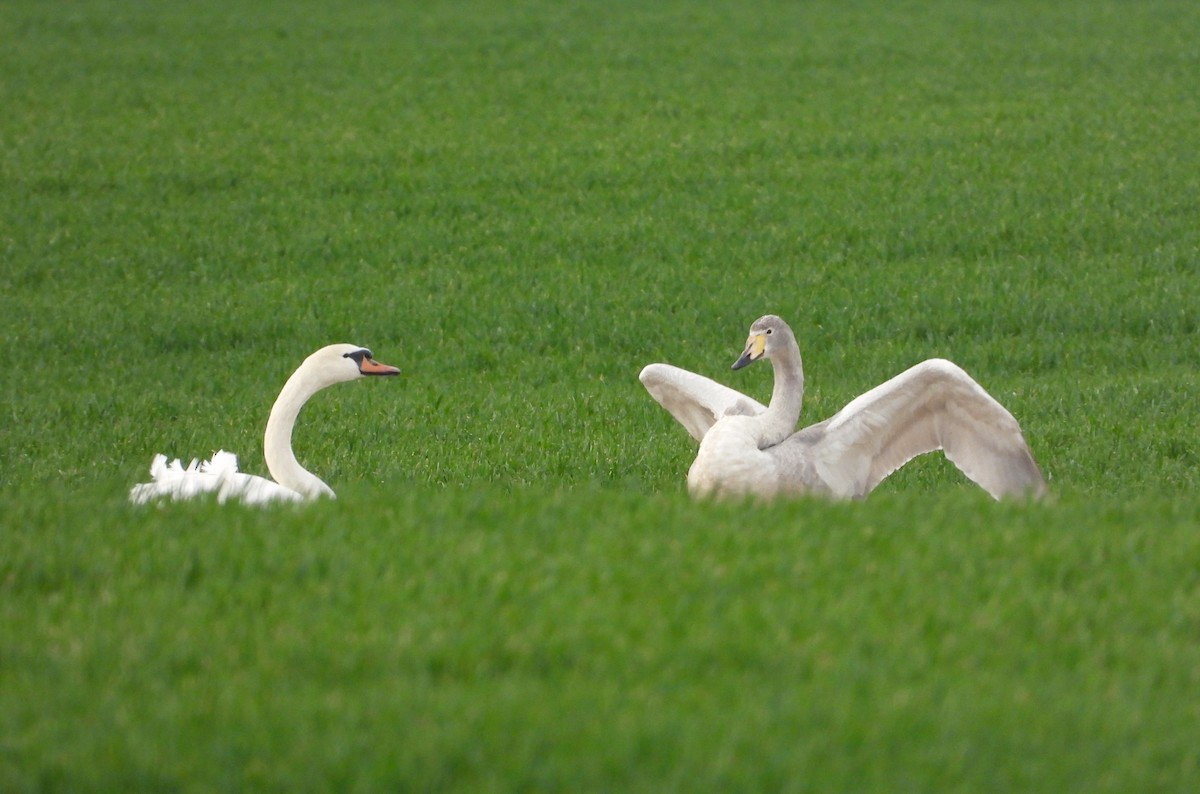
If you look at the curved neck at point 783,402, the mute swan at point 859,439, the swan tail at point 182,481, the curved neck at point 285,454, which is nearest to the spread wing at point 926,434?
the mute swan at point 859,439

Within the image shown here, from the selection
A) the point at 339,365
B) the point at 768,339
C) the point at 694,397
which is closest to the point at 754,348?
the point at 768,339

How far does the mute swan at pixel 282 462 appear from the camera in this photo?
23.2 ft

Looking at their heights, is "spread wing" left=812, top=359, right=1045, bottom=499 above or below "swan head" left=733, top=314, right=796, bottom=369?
below

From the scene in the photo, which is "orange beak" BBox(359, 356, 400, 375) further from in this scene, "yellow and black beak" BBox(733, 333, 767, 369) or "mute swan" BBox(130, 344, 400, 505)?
"yellow and black beak" BBox(733, 333, 767, 369)

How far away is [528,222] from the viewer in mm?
18344

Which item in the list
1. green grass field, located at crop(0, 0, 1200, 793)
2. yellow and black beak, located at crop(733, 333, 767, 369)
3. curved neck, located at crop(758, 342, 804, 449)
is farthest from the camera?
yellow and black beak, located at crop(733, 333, 767, 369)

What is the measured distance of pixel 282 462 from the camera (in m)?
7.59

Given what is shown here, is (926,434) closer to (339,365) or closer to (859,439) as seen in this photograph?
(859,439)

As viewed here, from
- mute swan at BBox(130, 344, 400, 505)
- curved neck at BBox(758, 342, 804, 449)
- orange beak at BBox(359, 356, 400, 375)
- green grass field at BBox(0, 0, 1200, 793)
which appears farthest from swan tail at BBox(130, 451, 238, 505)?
curved neck at BBox(758, 342, 804, 449)

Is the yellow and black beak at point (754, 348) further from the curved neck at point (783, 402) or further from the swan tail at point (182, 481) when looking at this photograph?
the swan tail at point (182, 481)

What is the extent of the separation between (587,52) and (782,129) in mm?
8097

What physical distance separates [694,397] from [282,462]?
2.57 meters

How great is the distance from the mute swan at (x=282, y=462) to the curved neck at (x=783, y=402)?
80.2 inches

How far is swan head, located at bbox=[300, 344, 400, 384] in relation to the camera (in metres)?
7.76
